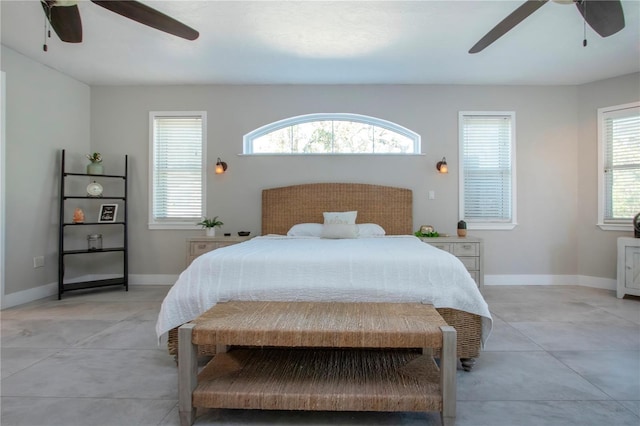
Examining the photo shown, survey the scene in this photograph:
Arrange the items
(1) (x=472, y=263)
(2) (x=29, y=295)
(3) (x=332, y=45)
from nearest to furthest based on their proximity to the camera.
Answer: (3) (x=332, y=45) → (2) (x=29, y=295) → (1) (x=472, y=263)

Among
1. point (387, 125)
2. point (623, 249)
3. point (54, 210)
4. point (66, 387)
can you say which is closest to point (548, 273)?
point (623, 249)

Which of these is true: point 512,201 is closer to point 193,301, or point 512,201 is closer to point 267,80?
point 267,80

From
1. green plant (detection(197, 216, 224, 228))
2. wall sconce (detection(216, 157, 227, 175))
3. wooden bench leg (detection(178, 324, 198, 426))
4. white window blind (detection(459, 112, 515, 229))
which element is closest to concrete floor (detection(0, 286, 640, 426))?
wooden bench leg (detection(178, 324, 198, 426))

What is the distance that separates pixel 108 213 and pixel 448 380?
4.65 meters

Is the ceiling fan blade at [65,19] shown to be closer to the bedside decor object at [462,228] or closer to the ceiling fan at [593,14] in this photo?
the ceiling fan at [593,14]

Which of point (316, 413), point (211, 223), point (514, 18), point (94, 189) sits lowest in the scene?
point (316, 413)

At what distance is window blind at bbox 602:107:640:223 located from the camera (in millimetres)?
4449

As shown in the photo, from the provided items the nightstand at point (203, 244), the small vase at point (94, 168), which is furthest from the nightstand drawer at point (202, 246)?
the small vase at point (94, 168)

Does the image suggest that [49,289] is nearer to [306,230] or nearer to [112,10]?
[306,230]

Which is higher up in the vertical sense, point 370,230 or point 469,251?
point 370,230

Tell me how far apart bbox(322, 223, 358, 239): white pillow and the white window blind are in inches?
73.1

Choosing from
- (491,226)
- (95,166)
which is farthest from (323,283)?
(95,166)

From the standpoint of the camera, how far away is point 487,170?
491cm

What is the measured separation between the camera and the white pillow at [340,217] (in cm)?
424
